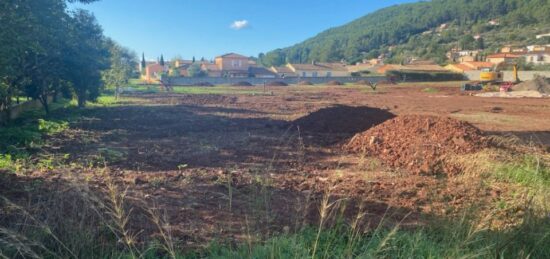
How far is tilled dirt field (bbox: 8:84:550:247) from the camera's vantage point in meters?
5.18

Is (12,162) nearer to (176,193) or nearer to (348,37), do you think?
(176,193)

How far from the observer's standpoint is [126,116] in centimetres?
1928

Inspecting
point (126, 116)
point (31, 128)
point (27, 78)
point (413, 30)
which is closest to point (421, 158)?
point (31, 128)

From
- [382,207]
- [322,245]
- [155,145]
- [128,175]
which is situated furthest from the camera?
[155,145]

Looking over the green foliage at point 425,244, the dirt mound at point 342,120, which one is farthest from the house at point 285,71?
the green foliage at point 425,244

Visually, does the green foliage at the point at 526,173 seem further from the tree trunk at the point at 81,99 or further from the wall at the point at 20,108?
the tree trunk at the point at 81,99

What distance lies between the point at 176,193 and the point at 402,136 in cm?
680

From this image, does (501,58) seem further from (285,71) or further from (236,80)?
(236,80)

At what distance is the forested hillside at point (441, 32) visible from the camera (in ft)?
430

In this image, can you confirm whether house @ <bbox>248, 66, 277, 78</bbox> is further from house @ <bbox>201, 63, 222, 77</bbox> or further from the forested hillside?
the forested hillside

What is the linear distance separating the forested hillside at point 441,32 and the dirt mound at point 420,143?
11089 cm

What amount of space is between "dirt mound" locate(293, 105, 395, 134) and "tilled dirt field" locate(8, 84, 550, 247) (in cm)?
4

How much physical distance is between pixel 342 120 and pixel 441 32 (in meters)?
165

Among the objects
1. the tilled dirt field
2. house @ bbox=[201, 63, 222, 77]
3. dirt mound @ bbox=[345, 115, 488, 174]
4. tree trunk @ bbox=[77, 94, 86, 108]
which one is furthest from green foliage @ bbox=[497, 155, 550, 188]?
house @ bbox=[201, 63, 222, 77]
